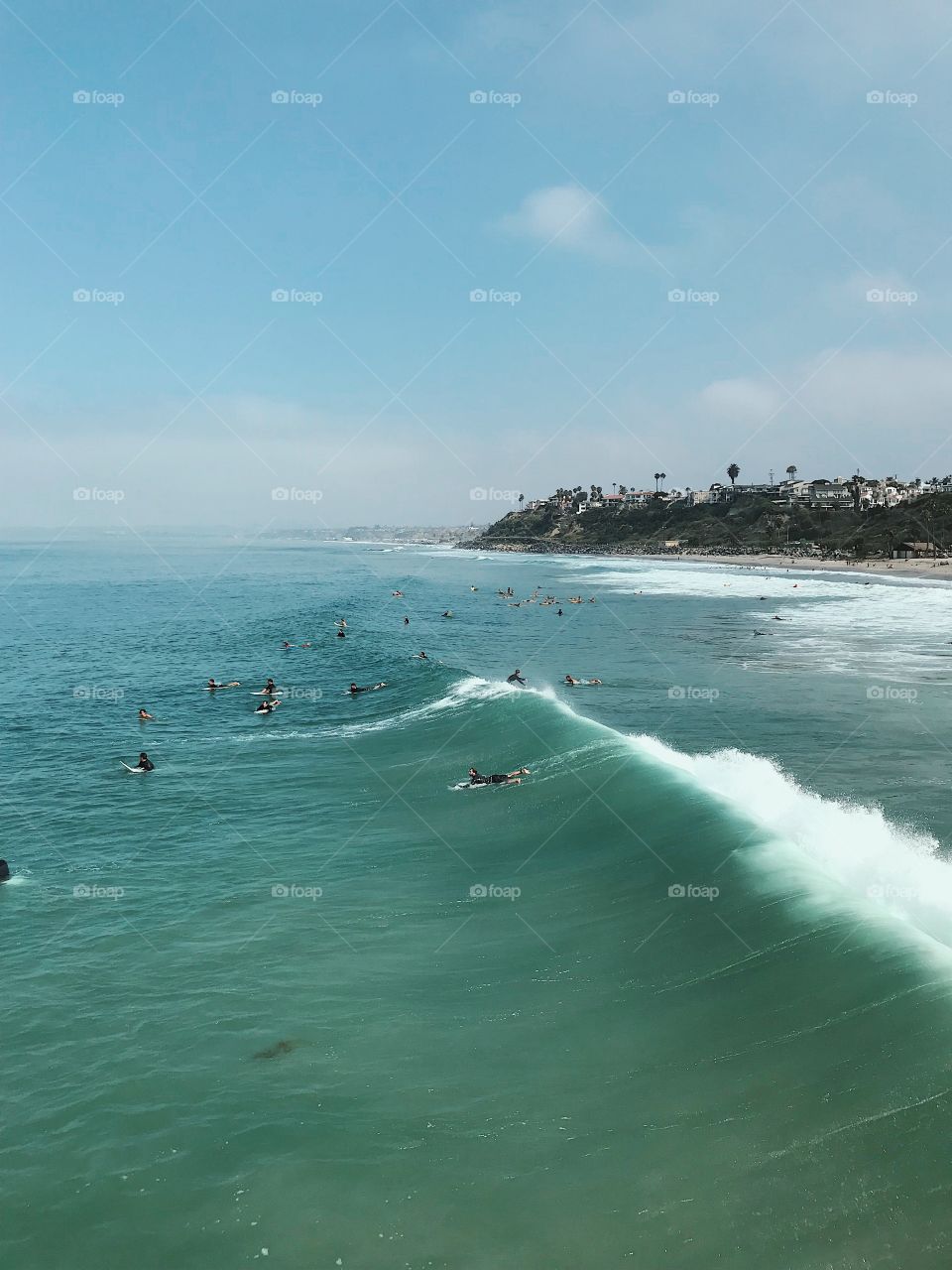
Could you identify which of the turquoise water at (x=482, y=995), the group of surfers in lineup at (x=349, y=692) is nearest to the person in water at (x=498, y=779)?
the group of surfers in lineup at (x=349, y=692)

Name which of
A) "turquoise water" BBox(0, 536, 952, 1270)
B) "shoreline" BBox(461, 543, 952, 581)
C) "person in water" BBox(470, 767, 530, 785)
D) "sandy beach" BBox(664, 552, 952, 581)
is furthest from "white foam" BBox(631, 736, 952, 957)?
"sandy beach" BBox(664, 552, 952, 581)

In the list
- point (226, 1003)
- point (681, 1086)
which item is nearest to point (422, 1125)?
point (681, 1086)

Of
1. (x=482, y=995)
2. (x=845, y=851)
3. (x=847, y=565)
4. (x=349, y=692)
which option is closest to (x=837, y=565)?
(x=847, y=565)

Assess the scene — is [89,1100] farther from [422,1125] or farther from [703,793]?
[703,793]

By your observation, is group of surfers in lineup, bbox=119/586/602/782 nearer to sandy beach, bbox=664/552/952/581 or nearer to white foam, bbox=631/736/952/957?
white foam, bbox=631/736/952/957

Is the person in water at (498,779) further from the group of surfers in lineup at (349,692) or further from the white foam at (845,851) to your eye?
the white foam at (845,851)

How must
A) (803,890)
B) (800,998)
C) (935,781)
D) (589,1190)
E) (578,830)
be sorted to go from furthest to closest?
(935,781), (578,830), (803,890), (800,998), (589,1190)

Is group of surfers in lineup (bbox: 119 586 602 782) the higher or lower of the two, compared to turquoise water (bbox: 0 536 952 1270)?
higher

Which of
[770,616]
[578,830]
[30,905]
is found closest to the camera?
[30,905]

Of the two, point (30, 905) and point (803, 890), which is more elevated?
point (803, 890)
